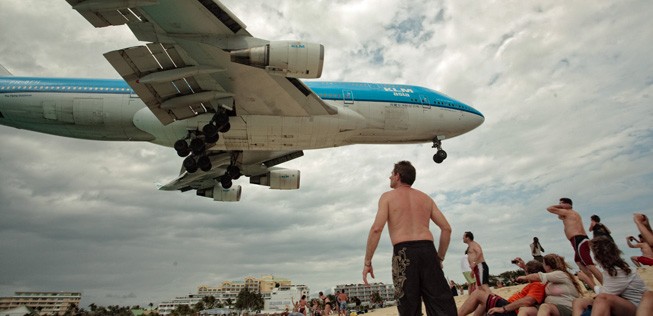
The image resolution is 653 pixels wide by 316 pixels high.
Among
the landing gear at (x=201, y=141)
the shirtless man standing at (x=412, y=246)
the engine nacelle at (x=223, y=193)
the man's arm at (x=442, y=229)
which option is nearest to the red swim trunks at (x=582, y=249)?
the man's arm at (x=442, y=229)

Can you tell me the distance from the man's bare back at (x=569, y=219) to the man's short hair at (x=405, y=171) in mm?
5334

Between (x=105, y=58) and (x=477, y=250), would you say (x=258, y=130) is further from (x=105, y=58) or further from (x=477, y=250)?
(x=477, y=250)

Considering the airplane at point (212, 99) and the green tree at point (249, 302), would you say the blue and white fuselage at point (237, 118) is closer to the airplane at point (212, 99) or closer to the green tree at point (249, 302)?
the airplane at point (212, 99)

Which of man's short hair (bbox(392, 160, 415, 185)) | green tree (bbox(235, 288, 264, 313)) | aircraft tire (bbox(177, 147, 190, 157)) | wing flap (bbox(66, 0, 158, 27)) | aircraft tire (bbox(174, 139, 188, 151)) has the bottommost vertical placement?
green tree (bbox(235, 288, 264, 313))

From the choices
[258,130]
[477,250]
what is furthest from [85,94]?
[477,250]

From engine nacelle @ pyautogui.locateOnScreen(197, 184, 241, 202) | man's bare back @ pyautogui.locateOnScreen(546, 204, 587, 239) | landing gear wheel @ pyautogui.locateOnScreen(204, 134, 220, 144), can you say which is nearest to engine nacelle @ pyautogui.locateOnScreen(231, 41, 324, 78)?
landing gear wheel @ pyautogui.locateOnScreen(204, 134, 220, 144)

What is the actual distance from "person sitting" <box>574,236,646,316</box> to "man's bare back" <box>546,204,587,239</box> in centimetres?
344

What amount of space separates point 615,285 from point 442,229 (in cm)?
244

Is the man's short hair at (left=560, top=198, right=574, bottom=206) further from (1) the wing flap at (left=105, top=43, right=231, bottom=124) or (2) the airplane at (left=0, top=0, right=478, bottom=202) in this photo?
(1) the wing flap at (left=105, top=43, right=231, bottom=124)

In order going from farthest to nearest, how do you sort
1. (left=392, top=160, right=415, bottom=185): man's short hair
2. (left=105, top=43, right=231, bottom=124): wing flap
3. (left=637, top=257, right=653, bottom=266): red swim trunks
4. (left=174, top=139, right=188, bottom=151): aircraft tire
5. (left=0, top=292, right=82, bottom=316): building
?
(left=0, top=292, right=82, bottom=316): building → (left=174, top=139, right=188, bottom=151): aircraft tire → (left=105, top=43, right=231, bottom=124): wing flap → (left=637, top=257, right=653, bottom=266): red swim trunks → (left=392, top=160, right=415, bottom=185): man's short hair

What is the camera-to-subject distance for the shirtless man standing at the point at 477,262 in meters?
8.25

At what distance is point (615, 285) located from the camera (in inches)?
188

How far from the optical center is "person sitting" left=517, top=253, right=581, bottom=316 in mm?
5637

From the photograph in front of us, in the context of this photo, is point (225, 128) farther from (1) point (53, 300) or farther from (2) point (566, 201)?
(1) point (53, 300)
